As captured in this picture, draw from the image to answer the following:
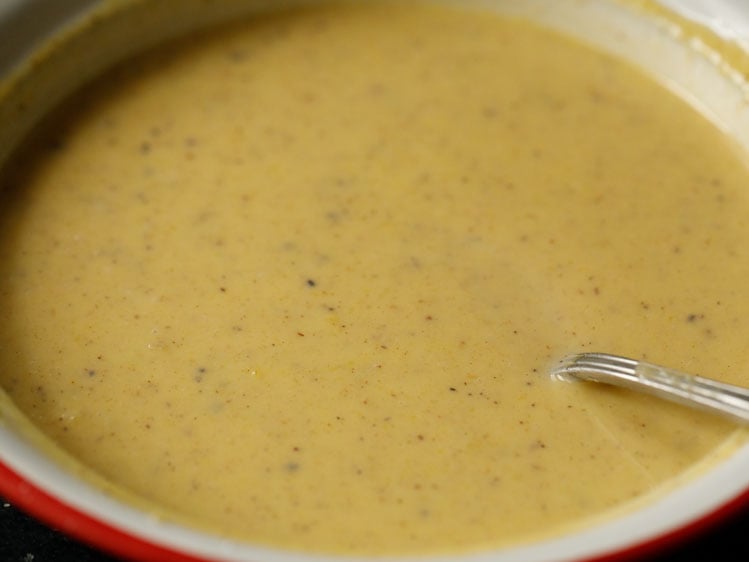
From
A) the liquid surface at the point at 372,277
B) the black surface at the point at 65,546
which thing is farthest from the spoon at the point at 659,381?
the black surface at the point at 65,546

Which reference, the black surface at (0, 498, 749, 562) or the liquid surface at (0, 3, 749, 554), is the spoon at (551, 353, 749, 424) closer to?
the liquid surface at (0, 3, 749, 554)

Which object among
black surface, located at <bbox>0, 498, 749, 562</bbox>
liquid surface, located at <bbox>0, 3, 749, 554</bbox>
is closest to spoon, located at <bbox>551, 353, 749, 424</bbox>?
liquid surface, located at <bbox>0, 3, 749, 554</bbox>

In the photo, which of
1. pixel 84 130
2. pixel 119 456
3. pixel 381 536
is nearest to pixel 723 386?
pixel 381 536

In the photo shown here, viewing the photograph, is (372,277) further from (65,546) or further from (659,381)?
(65,546)

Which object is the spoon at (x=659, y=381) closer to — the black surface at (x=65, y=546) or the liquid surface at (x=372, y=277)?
the liquid surface at (x=372, y=277)

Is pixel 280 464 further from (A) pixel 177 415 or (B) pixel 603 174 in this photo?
(B) pixel 603 174
